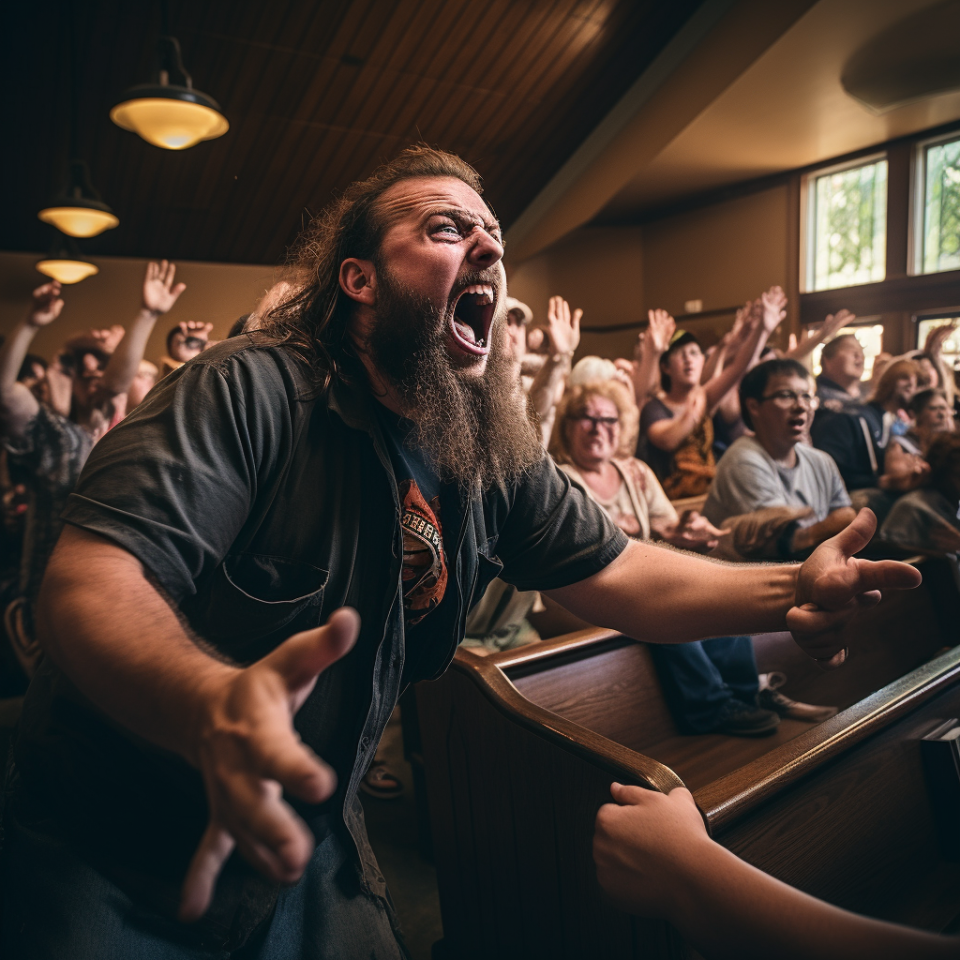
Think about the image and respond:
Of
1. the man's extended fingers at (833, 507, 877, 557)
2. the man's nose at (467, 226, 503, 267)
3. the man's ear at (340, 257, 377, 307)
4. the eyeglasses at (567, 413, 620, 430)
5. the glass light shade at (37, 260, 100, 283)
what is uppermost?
the glass light shade at (37, 260, 100, 283)

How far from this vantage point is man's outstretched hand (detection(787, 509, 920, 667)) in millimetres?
1182

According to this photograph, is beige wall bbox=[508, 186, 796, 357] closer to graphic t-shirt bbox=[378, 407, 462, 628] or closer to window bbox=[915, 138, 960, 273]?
window bbox=[915, 138, 960, 273]

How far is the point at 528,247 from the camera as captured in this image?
5160 millimetres

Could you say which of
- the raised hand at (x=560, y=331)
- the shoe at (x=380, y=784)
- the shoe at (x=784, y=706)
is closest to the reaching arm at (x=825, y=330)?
the raised hand at (x=560, y=331)

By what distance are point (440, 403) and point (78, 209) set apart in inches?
150

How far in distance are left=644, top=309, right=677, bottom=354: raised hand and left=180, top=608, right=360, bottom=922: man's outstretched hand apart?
4430 mm

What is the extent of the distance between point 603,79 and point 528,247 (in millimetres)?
1520

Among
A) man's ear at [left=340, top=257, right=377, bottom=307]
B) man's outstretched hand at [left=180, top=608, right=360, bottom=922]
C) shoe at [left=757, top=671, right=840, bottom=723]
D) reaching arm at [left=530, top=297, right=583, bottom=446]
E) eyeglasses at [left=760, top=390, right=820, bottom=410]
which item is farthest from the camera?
eyeglasses at [left=760, top=390, right=820, bottom=410]

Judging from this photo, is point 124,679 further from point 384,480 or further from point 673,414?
point 673,414

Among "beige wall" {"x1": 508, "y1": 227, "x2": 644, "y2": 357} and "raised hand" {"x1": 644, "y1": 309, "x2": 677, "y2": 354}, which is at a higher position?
"beige wall" {"x1": 508, "y1": 227, "x2": 644, "y2": 357}

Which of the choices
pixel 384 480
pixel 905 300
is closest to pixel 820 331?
pixel 905 300

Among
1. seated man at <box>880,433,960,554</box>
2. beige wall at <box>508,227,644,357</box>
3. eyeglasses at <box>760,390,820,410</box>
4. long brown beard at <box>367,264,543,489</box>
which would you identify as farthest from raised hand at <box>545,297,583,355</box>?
long brown beard at <box>367,264,543,489</box>

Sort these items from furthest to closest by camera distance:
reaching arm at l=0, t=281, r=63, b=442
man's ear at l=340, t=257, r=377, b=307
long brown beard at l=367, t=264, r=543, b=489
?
reaching arm at l=0, t=281, r=63, b=442 → man's ear at l=340, t=257, r=377, b=307 → long brown beard at l=367, t=264, r=543, b=489

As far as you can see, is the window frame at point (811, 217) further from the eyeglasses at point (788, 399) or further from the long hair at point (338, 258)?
the long hair at point (338, 258)
